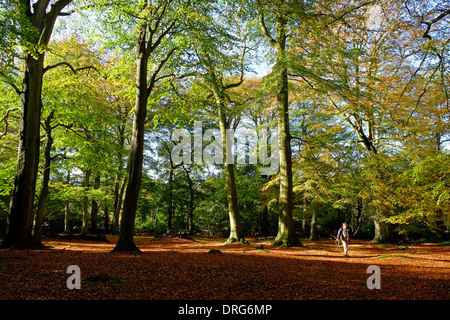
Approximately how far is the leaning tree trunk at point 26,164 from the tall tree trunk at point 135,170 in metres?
2.81

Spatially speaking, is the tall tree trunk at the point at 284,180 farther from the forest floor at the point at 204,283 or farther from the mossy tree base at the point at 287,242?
the forest floor at the point at 204,283

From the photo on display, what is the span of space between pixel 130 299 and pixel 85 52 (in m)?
15.4

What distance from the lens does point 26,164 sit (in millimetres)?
7836

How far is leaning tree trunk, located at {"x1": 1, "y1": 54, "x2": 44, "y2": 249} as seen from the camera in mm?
7559

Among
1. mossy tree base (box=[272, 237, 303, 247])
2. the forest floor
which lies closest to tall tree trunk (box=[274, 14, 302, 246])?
mossy tree base (box=[272, 237, 303, 247])

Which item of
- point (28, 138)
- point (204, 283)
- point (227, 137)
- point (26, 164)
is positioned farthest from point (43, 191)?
point (204, 283)

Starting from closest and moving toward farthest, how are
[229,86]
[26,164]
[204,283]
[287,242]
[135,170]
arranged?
[204,283]
[26,164]
[135,170]
[287,242]
[229,86]

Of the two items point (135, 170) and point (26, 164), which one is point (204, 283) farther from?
point (26, 164)

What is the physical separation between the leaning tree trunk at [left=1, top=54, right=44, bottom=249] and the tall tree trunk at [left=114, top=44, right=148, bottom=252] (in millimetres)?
2809

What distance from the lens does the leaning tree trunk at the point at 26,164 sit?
7.56m

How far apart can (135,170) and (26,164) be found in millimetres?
3278

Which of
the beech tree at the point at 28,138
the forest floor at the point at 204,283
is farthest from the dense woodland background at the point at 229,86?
the forest floor at the point at 204,283

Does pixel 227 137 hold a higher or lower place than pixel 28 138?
higher
